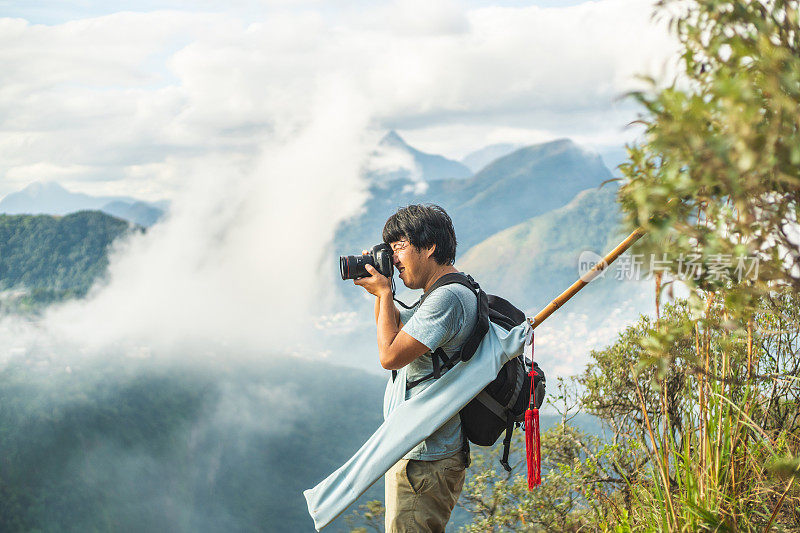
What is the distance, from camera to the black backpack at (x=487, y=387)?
6.85 ft

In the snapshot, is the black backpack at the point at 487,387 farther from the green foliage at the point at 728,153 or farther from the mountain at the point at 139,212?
the mountain at the point at 139,212

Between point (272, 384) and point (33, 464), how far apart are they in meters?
15.9

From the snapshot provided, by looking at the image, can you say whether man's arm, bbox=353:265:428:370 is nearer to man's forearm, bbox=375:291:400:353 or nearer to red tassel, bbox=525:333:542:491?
man's forearm, bbox=375:291:400:353

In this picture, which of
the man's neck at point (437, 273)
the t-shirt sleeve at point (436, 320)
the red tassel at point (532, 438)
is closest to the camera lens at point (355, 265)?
the man's neck at point (437, 273)

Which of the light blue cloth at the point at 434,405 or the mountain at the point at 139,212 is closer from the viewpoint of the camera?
the light blue cloth at the point at 434,405

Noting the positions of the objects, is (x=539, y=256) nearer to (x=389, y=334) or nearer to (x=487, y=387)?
(x=487, y=387)

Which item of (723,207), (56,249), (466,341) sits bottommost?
(56,249)

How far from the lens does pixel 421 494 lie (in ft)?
6.88

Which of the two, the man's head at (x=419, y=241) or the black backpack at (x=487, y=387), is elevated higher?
the man's head at (x=419, y=241)

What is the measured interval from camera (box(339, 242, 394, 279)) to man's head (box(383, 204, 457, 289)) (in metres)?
0.05

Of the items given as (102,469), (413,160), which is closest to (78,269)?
(102,469)

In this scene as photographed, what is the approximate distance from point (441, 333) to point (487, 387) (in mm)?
339

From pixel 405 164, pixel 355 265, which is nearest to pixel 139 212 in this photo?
pixel 405 164

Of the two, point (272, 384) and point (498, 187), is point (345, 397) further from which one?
point (498, 187)
